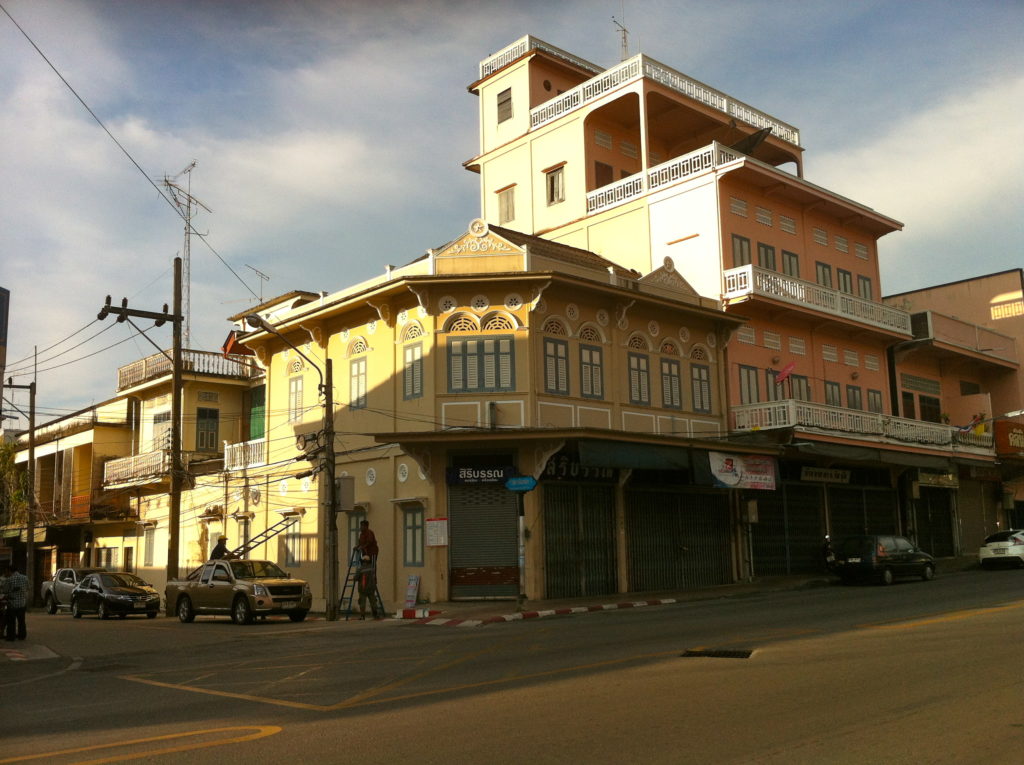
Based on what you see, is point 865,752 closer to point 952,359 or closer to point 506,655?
point 506,655

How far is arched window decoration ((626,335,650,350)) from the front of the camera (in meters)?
27.9

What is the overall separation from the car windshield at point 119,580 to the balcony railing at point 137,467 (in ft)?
21.2

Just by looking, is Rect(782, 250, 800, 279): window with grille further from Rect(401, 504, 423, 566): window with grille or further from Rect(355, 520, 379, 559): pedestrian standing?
Rect(355, 520, 379, 559): pedestrian standing

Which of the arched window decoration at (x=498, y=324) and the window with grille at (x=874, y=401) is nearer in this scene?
the arched window decoration at (x=498, y=324)

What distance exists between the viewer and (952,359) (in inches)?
1614

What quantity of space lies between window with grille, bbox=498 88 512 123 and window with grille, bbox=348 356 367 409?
13739mm

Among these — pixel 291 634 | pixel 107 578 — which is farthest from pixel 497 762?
pixel 107 578

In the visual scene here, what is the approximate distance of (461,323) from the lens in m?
25.8

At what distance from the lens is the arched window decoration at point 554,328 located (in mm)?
25859

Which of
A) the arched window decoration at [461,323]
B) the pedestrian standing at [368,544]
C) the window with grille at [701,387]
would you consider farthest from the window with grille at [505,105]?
the pedestrian standing at [368,544]

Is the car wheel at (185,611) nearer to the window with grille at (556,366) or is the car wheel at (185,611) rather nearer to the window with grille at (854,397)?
the window with grille at (556,366)

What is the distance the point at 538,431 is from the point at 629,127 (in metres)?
16.1

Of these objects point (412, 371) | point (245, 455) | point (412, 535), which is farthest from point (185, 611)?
point (412, 371)

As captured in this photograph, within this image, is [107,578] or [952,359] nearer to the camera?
[107,578]
